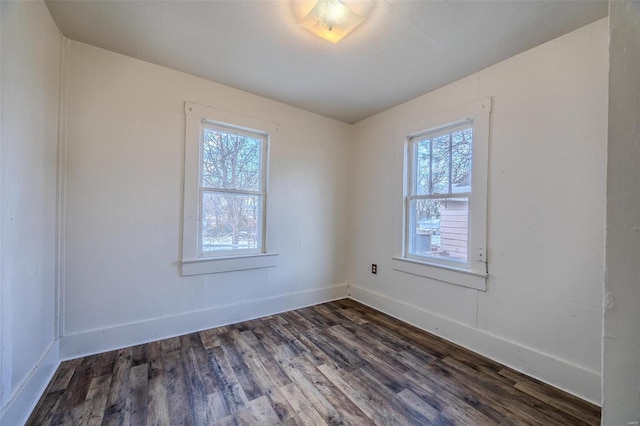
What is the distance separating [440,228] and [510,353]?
1.15 m

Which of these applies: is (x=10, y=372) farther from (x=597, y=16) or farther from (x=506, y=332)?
(x=597, y=16)

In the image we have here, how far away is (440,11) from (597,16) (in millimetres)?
988

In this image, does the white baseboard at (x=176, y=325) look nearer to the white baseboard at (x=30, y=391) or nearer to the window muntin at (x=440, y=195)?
the white baseboard at (x=30, y=391)

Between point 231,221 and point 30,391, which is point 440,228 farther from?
point 30,391

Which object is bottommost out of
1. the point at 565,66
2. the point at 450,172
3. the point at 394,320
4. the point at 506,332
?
the point at 394,320

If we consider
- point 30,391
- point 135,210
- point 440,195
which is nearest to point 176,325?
point 30,391

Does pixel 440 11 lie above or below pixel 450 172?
above

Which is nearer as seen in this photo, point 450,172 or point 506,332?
point 506,332

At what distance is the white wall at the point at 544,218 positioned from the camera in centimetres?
172

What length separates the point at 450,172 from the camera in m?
2.59

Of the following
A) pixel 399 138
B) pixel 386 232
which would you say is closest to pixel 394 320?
pixel 386 232

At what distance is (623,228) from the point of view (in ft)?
1.53

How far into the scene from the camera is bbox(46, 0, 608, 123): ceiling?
1.66 metres

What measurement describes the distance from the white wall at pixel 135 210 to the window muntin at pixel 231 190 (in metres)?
0.17
